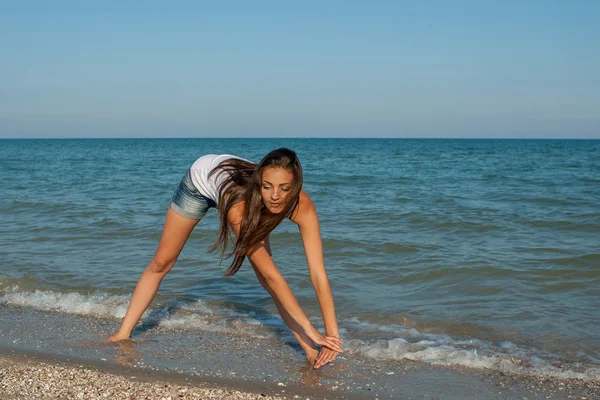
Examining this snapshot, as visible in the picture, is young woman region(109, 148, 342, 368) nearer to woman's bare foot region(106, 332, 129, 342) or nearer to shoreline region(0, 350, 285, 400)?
shoreline region(0, 350, 285, 400)

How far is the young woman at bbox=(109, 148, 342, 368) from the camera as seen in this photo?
3463mm

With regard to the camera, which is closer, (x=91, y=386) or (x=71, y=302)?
(x=91, y=386)

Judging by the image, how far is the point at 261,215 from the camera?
3.58 metres

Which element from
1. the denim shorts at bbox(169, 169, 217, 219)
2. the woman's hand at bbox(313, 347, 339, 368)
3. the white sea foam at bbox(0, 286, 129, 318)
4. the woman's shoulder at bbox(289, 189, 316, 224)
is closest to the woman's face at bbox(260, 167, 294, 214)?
the woman's shoulder at bbox(289, 189, 316, 224)

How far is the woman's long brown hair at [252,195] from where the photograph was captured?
3449mm

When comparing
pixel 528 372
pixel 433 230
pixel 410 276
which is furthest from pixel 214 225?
pixel 528 372

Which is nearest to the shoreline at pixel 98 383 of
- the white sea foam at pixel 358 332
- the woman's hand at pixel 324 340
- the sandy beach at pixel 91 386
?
the sandy beach at pixel 91 386

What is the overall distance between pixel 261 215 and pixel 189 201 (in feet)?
1.98

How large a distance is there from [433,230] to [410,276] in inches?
118


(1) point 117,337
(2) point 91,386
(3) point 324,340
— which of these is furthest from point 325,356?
(1) point 117,337

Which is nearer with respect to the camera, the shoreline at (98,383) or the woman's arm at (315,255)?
the shoreline at (98,383)

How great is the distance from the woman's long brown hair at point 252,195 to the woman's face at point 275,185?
0.06 feet

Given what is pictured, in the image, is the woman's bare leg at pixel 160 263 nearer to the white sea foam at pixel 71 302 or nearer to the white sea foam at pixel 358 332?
the white sea foam at pixel 358 332

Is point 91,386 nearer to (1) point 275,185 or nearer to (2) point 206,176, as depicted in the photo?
(2) point 206,176
